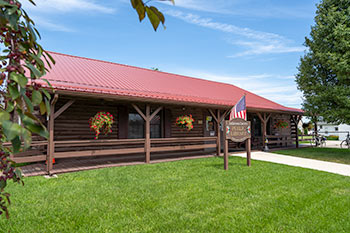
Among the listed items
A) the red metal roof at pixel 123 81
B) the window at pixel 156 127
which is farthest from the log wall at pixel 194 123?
the red metal roof at pixel 123 81

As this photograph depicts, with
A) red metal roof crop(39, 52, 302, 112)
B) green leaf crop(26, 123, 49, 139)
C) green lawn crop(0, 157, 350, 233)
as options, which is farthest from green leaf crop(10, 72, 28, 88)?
red metal roof crop(39, 52, 302, 112)

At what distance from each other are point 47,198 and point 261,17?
32.1 ft

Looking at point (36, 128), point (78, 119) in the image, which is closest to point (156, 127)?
point (78, 119)

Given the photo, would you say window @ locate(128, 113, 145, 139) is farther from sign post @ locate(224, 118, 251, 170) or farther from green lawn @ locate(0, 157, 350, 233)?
sign post @ locate(224, 118, 251, 170)

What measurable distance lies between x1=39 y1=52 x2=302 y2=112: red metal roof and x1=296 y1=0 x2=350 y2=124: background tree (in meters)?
3.79

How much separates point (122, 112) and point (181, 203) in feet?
21.8

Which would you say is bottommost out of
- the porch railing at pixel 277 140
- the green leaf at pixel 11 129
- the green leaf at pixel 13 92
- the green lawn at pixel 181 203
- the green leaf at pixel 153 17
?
the green lawn at pixel 181 203

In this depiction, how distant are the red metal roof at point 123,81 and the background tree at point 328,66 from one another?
3791mm

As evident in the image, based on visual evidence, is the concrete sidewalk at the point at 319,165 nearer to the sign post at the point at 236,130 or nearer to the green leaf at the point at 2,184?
the sign post at the point at 236,130

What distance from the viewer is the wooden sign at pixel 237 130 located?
8.09 meters

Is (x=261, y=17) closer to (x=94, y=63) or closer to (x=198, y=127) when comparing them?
(x=198, y=127)

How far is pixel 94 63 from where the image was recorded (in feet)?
43.1

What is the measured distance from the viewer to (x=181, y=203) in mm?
4473

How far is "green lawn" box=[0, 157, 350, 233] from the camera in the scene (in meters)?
3.57
